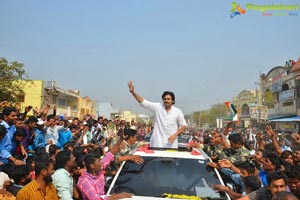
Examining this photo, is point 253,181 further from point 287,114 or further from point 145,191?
point 287,114

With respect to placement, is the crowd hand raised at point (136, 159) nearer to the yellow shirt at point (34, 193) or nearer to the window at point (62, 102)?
the yellow shirt at point (34, 193)

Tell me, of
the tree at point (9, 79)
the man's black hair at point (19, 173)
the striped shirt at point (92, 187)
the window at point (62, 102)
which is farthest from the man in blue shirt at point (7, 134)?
the window at point (62, 102)

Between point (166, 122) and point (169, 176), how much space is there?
0.99 meters

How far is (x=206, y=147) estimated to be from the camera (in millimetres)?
5020

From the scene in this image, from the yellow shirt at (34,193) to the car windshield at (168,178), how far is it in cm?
71

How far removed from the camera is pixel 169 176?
384 centimetres

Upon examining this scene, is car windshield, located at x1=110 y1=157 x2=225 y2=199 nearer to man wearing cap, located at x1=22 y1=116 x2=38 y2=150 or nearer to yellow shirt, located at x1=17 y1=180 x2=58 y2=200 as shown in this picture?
yellow shirt, located at x1=17 y1=180 x2=58 y2=200

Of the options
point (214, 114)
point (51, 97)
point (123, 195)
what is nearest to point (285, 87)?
point (51, 97)

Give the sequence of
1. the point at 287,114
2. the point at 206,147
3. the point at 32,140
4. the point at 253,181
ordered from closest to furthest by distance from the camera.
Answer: the point at 253,181
the point at 206,147
the point at 32,140
the point at 287,114

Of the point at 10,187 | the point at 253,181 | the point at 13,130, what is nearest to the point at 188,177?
the point at 253,181

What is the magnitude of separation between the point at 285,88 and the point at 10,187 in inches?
1392

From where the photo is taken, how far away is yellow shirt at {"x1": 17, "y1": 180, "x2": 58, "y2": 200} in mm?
3145

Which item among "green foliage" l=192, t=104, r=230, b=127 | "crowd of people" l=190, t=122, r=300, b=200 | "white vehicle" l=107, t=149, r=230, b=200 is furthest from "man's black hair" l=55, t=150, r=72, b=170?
"green foliage" l=192, t=104, r=230, b=127

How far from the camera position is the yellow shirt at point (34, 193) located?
3145 mm
